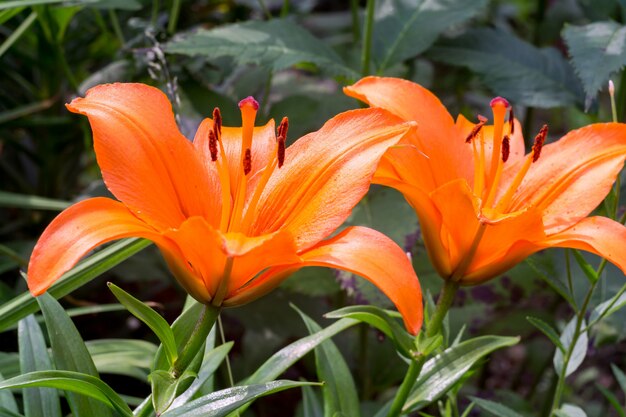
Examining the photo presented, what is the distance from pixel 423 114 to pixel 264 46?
414 mm

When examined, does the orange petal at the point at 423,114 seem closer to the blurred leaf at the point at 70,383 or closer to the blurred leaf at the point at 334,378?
the blurred leaf at the point at 334,378

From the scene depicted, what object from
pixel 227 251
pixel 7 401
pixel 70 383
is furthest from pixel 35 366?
pixel 227 251

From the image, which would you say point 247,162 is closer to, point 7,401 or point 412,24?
point 7,401

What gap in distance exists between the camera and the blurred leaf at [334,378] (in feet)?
2.27

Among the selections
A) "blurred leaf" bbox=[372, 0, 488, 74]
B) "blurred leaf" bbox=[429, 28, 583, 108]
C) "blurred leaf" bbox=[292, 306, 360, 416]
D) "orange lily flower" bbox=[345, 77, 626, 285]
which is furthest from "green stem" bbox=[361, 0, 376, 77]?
"blurred leaf" bbox=[292, 306, 360, 416]

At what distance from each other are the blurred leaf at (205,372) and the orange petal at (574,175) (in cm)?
25

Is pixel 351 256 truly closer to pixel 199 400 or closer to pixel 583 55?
pixel 199 400

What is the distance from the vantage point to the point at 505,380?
4.74 ft

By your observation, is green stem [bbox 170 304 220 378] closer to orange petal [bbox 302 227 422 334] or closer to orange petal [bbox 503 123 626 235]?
orange petal [bbox 302 227 422 334]

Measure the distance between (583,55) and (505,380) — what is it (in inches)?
25.5

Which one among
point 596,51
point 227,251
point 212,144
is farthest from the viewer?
point 596,51

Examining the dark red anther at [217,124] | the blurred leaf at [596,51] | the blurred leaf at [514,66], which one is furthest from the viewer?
the blurred leaf at [514,66]

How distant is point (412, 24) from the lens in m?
1.15

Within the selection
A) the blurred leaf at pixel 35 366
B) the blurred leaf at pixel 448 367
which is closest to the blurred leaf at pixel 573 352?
the blurred leaf at pixel 448 367
